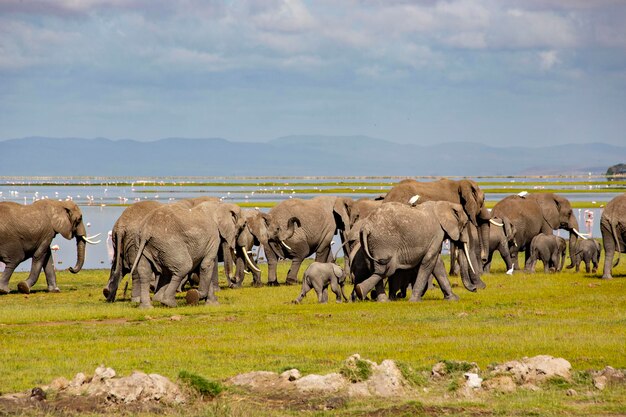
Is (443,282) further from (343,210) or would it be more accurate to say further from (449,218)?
(343,210)

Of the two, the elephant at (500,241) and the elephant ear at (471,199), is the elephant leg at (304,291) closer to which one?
the elephant ear at (471,199)

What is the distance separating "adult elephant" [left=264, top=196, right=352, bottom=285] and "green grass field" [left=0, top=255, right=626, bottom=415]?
17.2 ft

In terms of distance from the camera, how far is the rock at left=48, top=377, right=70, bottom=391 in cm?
1436

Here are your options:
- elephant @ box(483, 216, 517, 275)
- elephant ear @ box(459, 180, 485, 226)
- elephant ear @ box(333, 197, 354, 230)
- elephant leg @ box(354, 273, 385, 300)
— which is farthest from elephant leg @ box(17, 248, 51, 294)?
elephant @ box(483, 216, 517, 275)

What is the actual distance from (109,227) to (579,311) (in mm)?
45090

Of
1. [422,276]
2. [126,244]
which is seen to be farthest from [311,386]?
[126,244]

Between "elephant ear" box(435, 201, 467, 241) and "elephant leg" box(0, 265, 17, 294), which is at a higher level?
"elephant ear" box(435, 201, 467, 241)

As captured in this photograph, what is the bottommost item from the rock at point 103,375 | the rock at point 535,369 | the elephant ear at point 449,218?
the rock at point 535,369

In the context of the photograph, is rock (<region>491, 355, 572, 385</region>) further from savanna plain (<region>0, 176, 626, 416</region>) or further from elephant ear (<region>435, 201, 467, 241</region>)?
elephant ear (<region>435, 201, 467, 241</region>)

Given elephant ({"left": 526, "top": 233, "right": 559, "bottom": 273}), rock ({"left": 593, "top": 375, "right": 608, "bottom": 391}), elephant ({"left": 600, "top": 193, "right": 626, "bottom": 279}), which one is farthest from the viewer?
elephant ({"left": 526, "top": 233, "right": 559, "bottom": 273})

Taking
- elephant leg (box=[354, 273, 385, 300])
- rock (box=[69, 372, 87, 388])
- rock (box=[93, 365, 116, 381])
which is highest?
rock (box=[93, 365, 116, 381])

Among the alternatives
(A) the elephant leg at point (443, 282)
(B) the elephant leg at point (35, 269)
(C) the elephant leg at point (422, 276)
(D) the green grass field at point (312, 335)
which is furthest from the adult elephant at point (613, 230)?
(B) the elephant leg at point (35, 269)

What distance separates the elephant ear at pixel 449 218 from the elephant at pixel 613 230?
733 centimetres

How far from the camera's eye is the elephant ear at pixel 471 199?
112ft
